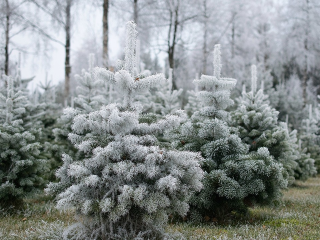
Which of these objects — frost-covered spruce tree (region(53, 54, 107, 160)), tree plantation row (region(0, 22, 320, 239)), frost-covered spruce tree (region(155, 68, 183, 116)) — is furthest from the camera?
frost-covered spruce tree (region(155, 68, 183, 116))

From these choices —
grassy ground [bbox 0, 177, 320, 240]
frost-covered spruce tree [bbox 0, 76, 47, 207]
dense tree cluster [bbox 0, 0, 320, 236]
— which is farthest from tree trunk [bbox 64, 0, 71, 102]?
frost-covered spruce tree [bbox 0, 76, 47, 207]

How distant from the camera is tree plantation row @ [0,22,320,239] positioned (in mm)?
3879

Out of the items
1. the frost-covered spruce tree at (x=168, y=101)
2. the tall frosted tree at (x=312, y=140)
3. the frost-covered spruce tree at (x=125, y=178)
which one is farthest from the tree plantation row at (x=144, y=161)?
the tall frosted tree at (x=312, y=140)

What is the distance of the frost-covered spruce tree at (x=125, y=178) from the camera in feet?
12.4

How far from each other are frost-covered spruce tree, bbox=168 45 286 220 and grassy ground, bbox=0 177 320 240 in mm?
396

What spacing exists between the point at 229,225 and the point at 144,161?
2.31 meters

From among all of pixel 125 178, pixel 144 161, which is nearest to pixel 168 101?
pixel 144 161

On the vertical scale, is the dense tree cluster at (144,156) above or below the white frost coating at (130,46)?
below

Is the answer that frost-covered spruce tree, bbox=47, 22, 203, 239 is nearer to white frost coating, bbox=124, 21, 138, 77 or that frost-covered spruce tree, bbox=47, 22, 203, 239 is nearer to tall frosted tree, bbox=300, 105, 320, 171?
white frost coating, bbox=124, 21, 138, 77

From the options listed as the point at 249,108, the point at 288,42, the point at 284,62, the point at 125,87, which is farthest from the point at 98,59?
the point at 125,87

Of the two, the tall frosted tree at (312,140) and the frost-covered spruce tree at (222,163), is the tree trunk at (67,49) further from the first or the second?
the tall frosted tree at (312,140)

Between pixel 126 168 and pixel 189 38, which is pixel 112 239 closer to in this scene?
pixel 126 168

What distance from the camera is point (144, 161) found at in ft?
13.1

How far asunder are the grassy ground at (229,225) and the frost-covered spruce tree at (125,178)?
725 millimetres
